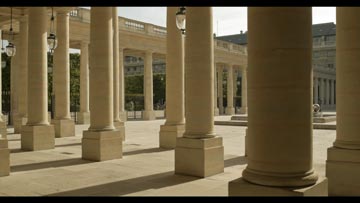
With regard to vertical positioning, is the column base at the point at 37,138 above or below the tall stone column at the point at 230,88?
below

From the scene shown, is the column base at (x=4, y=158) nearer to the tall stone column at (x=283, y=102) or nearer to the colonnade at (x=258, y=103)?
the colonnade at (x=258, y=103)

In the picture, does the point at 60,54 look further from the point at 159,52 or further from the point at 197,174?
the point at 159,52

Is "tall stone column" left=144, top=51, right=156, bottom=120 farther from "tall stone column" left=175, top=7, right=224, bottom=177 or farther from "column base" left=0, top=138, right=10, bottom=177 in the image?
"column base" left=0, top=138, right=10, bottom=177

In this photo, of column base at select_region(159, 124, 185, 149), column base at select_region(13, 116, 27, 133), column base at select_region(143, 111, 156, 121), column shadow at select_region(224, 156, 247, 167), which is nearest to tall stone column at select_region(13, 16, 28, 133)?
column base at select_region(13, 116, 27, 133)

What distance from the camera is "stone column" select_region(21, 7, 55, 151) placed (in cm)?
3912

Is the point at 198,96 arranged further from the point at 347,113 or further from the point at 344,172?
the point at 344,172

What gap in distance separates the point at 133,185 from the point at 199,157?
4.97m

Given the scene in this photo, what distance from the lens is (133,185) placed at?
75.0 ft

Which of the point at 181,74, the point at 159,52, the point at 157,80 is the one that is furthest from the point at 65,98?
the point at 157,80

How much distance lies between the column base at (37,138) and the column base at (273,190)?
2977 cm

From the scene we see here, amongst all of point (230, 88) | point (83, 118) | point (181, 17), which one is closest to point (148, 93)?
point (83, 118)

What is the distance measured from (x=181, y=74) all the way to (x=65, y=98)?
75.1 ft

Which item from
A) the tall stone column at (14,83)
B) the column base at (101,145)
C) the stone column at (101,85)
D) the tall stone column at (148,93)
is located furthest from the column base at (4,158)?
the tall stone column at (148,93)

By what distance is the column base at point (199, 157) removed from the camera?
999 inches
